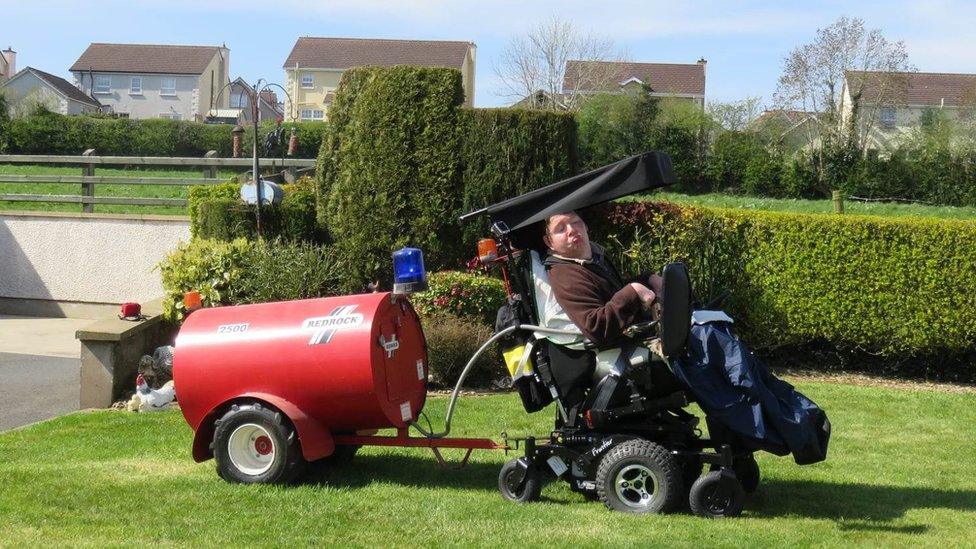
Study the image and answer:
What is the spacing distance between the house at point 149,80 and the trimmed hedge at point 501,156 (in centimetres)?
7177

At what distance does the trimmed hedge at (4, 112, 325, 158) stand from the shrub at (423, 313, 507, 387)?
24172 millimetres

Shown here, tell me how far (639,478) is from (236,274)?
20.1 feet


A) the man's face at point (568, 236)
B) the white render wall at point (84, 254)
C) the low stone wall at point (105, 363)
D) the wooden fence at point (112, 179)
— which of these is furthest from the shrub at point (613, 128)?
the man's face at point (568, 236)

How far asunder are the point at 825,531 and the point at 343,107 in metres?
8.46

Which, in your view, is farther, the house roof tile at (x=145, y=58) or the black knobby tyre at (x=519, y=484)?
the house roof tile at (x=145, y=58)

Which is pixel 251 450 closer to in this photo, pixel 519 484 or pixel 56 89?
pixel 519 484

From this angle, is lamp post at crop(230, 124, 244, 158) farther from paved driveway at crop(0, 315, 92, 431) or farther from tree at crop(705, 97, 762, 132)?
tree at crop(705, 97, 762, 132)

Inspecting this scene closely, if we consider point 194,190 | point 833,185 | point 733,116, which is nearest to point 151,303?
point 194,190

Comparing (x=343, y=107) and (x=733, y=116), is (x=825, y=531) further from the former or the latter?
(x=733, y=116)

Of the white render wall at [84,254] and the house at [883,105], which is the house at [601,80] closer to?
the house at [883,105]

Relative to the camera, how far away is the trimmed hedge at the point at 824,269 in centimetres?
1145

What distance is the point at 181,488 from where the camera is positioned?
639cm

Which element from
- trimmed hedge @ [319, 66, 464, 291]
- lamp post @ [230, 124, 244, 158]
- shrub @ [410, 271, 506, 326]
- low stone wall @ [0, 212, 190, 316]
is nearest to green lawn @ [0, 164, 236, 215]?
lamp post @ [230, 124, 244, 158]

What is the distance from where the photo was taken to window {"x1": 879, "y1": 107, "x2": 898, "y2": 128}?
1892 inches
